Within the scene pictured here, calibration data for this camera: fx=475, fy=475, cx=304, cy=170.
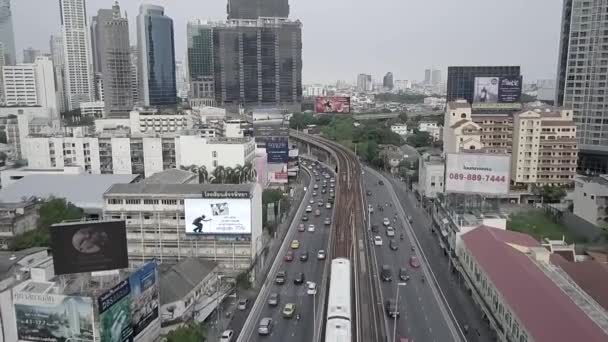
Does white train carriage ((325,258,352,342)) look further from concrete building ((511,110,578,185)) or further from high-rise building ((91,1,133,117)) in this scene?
high-rise building ((91,1,133,117))

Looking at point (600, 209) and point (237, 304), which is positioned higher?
point (600, 209)

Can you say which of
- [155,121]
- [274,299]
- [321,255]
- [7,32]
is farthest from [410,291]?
[7,32]

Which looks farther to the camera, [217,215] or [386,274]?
[386,274]

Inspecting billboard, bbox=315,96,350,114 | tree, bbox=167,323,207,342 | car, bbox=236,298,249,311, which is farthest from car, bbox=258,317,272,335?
billboard, bbox=315,96,350,114

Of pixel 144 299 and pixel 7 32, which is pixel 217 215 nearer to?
pixel 144 299

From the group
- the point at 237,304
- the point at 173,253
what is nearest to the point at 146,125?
the point at 173,253

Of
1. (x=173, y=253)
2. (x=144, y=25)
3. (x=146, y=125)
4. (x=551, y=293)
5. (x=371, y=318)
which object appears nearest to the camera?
(x=551, y=293)

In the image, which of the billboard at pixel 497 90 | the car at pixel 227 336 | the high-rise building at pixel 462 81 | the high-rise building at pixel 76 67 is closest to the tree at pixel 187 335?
the car at pixel 227 336

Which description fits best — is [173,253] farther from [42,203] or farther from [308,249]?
[42,203]
